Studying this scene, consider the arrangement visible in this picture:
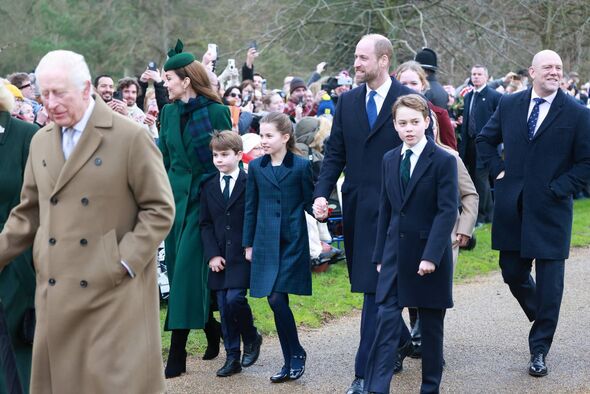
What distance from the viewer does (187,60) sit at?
22.9ft

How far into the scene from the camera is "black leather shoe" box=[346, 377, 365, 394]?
21.1 ft

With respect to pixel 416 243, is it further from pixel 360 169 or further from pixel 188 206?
pixel 188 206

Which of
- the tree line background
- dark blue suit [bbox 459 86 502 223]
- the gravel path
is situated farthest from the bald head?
the tree line background

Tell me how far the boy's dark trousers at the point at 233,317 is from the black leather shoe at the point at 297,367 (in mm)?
412

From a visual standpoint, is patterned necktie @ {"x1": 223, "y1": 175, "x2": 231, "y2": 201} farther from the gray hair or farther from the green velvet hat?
the gray hair

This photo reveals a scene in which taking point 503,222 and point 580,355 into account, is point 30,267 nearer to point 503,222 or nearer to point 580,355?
point 503,222

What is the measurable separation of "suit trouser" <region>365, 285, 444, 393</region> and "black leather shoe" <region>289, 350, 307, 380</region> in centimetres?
82

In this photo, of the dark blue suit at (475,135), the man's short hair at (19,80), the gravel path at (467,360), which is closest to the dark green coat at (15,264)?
the gravel path at (467,360)

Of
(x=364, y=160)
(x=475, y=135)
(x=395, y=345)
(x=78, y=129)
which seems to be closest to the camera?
(x=78, y=129)

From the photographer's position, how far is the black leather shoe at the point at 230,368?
6945 millimetres

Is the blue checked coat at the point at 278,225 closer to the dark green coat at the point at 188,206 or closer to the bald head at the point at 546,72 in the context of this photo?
the dark green coat at the point at 188,206

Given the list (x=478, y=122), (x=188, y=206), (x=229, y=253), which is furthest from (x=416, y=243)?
(x=478, y=122)

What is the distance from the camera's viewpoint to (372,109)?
672 centimetres

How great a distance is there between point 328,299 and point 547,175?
2.92 metres
